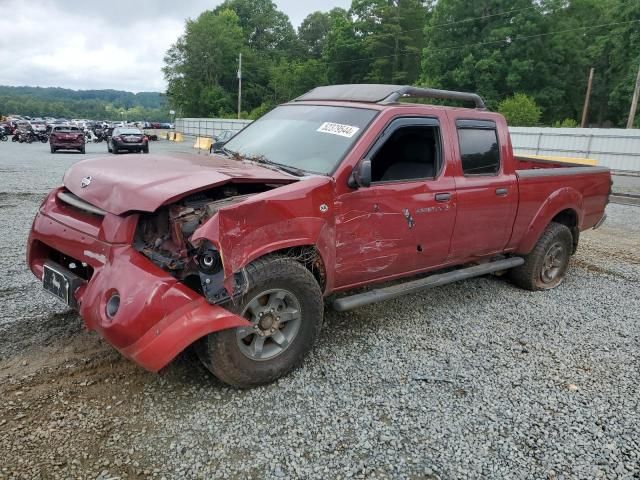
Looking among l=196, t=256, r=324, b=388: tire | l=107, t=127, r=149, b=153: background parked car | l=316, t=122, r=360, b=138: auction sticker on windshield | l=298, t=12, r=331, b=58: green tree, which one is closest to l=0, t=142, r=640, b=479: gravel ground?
l=196, t=256, r=324, b=388: tire

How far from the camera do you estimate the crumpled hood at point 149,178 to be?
2.89m

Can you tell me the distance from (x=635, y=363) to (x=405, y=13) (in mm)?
60508

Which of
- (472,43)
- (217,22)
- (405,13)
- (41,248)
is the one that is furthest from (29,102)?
(41,248)

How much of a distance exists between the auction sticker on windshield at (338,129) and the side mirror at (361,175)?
0.38 m

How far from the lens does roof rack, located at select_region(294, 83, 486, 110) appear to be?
4113 millimetres

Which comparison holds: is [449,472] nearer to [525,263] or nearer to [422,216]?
[422,216]

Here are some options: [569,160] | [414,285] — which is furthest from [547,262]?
[569,160]

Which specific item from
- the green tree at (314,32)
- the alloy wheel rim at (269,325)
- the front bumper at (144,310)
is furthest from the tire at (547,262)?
the green tree at (314,32)

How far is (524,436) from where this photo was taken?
2949 millimetres

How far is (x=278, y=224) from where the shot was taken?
3.11 metres

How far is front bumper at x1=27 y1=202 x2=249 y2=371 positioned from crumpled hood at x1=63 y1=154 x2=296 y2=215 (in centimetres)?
30

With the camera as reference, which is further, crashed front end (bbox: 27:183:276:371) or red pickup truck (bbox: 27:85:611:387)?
red pickup truck (bbox: 27:85:611:387)

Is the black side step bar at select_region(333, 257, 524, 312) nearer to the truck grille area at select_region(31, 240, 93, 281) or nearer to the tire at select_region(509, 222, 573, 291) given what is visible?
the tire at select_region(509, 222, 573, 291)

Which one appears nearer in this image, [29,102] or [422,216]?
[422,216]
